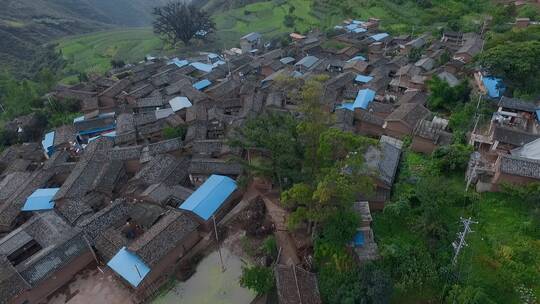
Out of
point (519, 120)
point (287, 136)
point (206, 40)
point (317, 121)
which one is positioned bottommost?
point (206, 40)

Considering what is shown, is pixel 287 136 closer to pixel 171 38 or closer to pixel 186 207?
pixel 186 207

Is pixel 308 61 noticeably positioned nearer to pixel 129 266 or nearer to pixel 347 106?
pixel 347 106

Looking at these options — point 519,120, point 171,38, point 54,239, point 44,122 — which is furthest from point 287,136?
point 171,38

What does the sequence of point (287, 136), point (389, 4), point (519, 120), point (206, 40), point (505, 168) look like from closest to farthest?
point (505, 168) < point (287, 136) < point (519, 120) < point (389, 4) < point (206, 40)

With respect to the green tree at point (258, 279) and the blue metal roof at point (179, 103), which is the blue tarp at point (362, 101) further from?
the green tree at point (258, 279)

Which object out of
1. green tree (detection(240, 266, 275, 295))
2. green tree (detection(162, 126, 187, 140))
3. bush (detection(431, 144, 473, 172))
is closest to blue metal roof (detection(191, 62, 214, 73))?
green tree (detection(162, 126, 187, 140))
